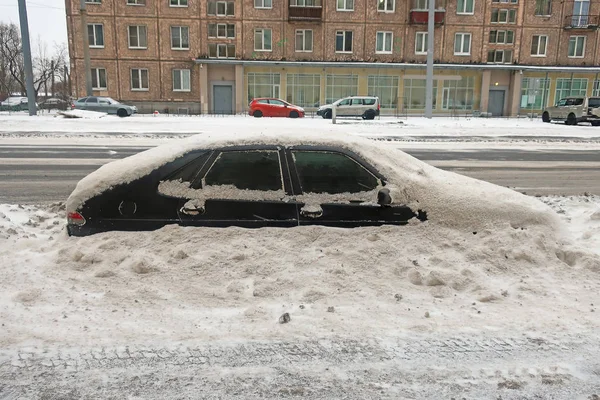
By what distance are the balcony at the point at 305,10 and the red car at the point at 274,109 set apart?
1260 cm

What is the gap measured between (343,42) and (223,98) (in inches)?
484

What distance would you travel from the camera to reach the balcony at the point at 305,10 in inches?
1727

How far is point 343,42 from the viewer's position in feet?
149

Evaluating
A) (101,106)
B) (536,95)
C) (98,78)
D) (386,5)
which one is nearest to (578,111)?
(536,95)

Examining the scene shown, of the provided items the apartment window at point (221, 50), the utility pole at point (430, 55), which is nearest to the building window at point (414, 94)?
the utility pole at point (430, 55)

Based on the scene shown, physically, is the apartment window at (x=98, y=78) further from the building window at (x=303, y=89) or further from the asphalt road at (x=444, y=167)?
the asphalt road at (x=444, y=167)

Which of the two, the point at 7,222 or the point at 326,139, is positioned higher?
the point at 326,139

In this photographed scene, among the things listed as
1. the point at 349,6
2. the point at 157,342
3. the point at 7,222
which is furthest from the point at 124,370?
the point at 349,6

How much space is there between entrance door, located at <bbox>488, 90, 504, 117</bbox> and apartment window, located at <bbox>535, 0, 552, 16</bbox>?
823cm

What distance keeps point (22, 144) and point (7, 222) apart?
12.7m

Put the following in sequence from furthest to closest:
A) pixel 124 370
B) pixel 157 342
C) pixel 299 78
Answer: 1. pixel 299 78
2. pixel 157 342
3. pixel 124 370

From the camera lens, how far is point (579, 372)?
10.2 ft

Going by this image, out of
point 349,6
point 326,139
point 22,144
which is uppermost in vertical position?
point 349,6

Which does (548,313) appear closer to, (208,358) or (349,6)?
(208,358)
